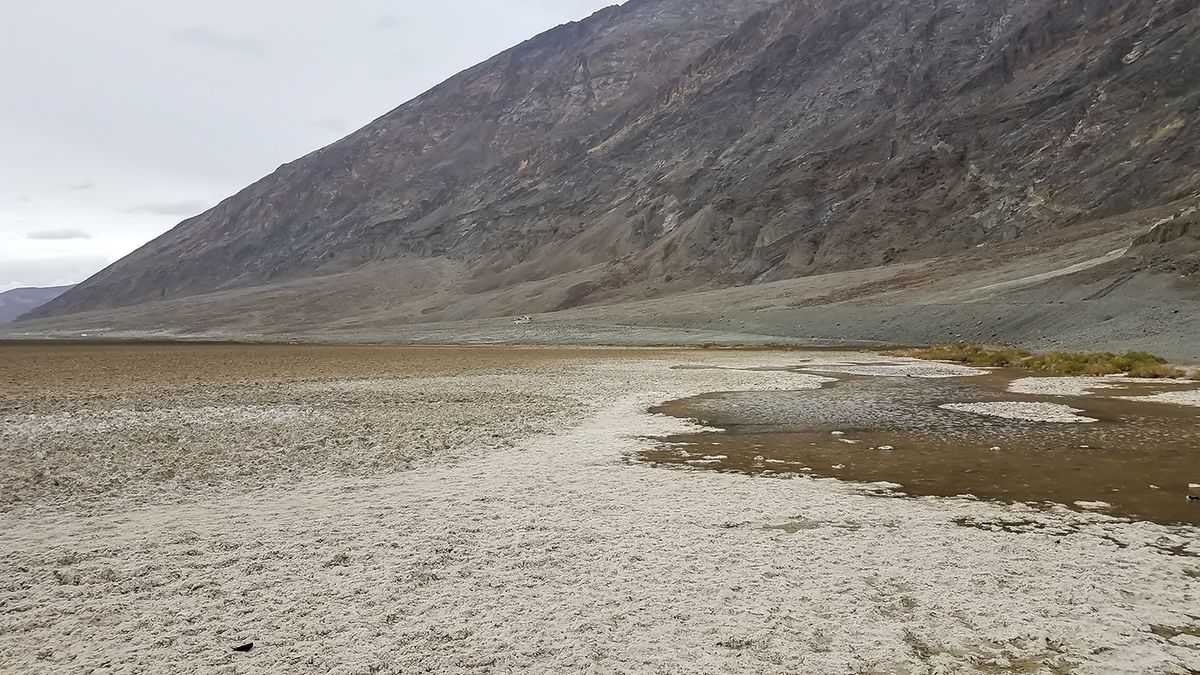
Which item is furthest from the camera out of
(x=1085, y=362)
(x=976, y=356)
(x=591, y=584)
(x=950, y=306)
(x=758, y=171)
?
(x=758, y=171)

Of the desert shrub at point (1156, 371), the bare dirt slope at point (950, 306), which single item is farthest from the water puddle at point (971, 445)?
the bare dirt slope at point (950, 306)

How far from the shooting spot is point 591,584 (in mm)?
6242

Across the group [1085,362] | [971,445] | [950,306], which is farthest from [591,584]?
[950,306]

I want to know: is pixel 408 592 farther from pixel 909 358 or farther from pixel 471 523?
pixel 909 358

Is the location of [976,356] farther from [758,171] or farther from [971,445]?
[758,171]

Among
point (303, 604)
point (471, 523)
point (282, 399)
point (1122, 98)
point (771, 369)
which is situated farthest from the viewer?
point (1122, 98)

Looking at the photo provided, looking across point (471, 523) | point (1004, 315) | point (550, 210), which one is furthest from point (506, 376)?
point (550, 210)

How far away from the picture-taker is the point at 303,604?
586cm

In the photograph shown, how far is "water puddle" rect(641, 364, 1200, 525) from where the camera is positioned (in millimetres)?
9258

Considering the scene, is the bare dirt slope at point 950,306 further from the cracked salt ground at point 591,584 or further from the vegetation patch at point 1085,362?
the cracked salt ground at point 591,584

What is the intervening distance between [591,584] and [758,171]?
4420 inches

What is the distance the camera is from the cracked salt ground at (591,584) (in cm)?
506

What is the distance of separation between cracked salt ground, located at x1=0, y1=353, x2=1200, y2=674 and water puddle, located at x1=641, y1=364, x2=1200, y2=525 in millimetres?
1112

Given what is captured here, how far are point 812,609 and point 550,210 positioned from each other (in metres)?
142
